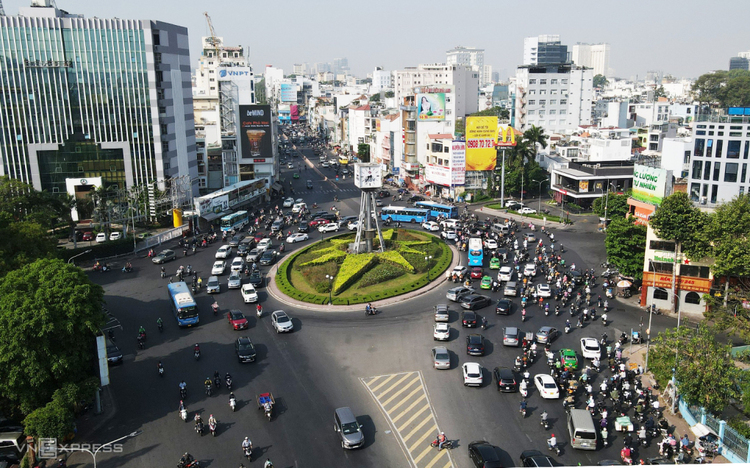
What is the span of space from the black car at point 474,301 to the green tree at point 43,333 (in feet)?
99.4

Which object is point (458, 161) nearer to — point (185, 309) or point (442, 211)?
point (442, 211)

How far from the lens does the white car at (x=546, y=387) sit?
125 feet

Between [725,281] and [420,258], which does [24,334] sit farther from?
[725,281]

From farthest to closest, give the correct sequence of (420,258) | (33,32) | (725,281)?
(33,32) → (420,258) → (725,281)

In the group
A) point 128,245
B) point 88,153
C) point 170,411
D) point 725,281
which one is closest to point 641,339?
point 725,281

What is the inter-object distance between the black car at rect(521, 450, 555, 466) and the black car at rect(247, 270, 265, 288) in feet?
119

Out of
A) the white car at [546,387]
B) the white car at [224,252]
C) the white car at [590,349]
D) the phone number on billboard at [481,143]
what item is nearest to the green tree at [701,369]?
the white car at [590,349]

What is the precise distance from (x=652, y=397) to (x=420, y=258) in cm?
3110

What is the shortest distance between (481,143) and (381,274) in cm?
4845

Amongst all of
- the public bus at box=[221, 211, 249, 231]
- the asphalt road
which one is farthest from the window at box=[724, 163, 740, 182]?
the public bus at box=[221, 211, 249, 231]

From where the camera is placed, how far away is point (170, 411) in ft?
124

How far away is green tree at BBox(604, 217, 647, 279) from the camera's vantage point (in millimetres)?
56500

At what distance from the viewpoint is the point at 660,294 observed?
53.8 metres

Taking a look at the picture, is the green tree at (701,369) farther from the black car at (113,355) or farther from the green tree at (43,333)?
the black car at (113,355)
